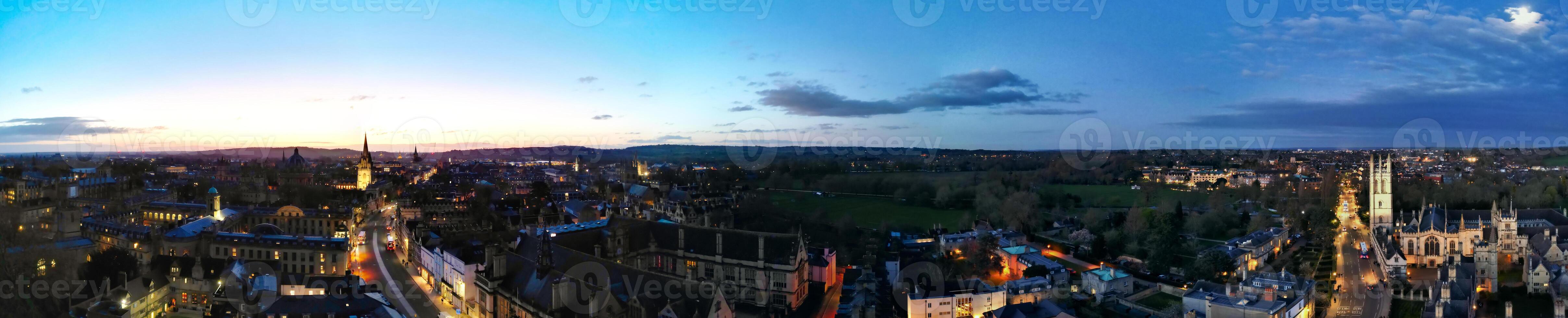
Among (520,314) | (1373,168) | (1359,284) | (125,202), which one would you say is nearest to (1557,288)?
(1359,284)

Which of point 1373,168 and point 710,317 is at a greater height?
point 1373,168

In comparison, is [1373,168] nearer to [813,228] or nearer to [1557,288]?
[1557,288]

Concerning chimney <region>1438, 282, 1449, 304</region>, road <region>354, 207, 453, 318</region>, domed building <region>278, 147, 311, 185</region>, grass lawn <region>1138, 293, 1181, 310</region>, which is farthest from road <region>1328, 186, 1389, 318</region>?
domed building <region>278, 147, 311, 185</region>

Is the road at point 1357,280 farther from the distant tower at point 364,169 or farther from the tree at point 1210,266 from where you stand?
the distant tower at point 364,169

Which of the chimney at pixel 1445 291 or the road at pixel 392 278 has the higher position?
the chimney at pixel 1445 291

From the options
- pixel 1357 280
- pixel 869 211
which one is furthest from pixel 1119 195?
pixel 1357 280

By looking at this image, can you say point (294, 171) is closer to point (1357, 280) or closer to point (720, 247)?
point (720, 247)

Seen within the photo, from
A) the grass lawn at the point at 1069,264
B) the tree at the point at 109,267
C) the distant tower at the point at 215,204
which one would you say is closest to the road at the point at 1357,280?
the grass lawn at the point at 1069,264

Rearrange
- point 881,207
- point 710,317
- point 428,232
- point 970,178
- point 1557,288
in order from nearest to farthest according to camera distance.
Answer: point 710,317 < point 1557,288 < point 428,232 < point 881,207 < point 970,178
